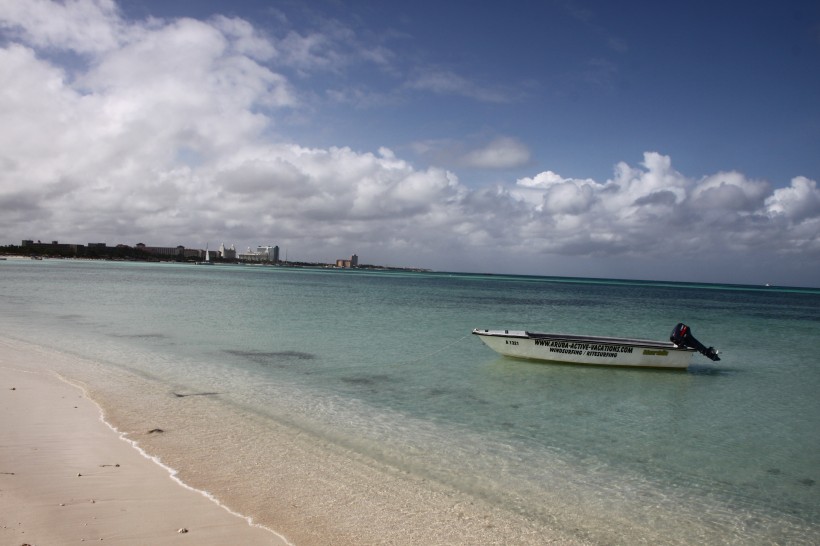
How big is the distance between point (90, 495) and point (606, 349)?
14.3m

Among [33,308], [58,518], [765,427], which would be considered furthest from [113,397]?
[33,308]

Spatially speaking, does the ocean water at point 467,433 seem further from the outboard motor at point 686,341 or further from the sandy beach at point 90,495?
the outboard motor at point 686,341

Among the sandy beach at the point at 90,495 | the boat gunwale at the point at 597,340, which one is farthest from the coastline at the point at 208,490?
the boat gunwale at the point at 597,340

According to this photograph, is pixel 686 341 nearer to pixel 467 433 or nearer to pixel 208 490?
pixel 467 433

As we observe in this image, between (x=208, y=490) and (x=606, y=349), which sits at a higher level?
(x=606, y=349)

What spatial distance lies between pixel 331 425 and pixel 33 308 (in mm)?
27036

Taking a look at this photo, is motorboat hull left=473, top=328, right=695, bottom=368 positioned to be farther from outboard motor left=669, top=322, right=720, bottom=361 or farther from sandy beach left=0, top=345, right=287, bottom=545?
sandy beach left=0, top=345, right=287, bottom=545

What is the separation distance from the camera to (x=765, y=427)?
419 inches

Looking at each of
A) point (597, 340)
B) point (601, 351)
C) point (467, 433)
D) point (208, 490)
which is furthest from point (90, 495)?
point (597, 340)

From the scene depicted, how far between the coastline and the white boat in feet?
31.7

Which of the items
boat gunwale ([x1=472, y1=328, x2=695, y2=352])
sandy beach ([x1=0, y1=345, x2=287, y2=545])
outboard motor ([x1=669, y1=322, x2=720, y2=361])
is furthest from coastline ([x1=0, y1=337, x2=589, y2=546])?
outboard motor ([x1=669, y1=322, x2=720, y2=361])

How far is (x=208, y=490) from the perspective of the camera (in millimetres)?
5812

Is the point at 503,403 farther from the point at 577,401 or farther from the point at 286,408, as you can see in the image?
the point at 286,408

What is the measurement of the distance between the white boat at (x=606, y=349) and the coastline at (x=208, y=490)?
31.7 ft
